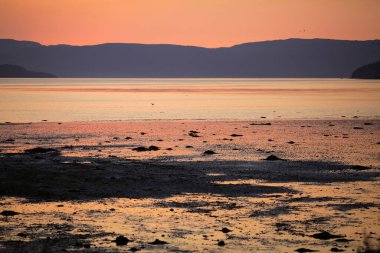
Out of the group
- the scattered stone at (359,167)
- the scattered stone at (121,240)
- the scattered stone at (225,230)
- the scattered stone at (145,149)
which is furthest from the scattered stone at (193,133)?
the scattered stone at (121,240)

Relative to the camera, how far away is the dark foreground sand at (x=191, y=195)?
17688 millimetres

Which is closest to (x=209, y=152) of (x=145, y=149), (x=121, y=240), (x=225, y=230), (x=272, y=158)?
(x=145, y=149)

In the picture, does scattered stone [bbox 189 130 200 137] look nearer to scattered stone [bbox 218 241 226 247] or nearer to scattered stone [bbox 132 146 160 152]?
scattered stone [bbox 132 146 160 152]

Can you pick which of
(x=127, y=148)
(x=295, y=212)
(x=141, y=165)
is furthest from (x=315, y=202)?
(x=127, y=148)

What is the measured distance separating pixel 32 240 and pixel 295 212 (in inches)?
312

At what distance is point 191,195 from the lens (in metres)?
24.6

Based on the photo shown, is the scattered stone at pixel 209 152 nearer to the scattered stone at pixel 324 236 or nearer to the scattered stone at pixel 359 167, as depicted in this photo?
the scattered stone at pixel 359 167

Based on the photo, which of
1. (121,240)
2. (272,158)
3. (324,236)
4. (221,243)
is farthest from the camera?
(272,158)

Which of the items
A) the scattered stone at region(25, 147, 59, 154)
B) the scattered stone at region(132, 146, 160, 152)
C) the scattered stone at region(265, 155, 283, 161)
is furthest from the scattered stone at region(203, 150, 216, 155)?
the scattered stone at region(25, 147, 59, 154)

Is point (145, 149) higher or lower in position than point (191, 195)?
lower

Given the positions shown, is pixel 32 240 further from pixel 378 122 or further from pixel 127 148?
pixel 378 122

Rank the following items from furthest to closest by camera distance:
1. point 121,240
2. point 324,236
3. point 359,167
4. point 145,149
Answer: point 145,149 → point 359,167 → point 324,236 → point 121,240

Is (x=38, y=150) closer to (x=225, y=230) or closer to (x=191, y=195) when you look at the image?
(x=191, y=195)

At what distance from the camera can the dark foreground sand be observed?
1769 centimetres
